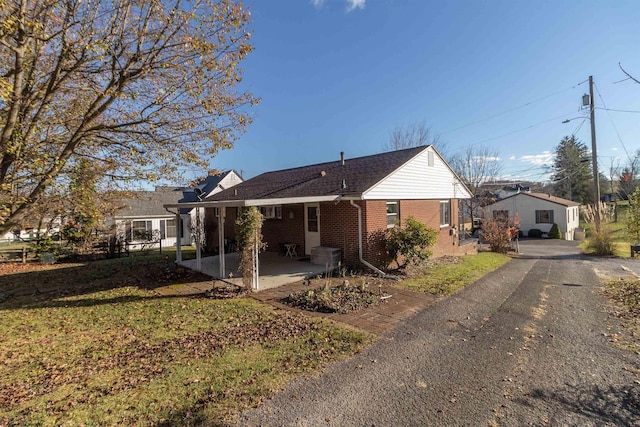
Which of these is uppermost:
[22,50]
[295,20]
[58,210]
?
[295,20]

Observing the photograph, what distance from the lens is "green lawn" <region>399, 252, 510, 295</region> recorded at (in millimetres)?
9144

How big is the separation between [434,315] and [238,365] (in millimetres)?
4365

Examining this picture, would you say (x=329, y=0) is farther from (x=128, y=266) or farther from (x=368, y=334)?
(x=128, y=266)

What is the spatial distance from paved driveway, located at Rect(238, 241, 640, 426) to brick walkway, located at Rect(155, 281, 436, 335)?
1.35ft

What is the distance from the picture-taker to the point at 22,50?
191 inches

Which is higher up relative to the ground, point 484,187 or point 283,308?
point 484,187

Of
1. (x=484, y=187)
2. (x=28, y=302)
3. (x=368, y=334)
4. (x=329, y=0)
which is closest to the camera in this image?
(x=368, y=334)

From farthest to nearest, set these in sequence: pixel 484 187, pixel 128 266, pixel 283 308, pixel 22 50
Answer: pixel 484 187, pixel 128 266, pixel 283 308, pixel 22 50

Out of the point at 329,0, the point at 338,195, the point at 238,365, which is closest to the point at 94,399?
the point at 238,365

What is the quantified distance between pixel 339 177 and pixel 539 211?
2802cm

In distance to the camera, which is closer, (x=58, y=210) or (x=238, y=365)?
(x=238, y=365)

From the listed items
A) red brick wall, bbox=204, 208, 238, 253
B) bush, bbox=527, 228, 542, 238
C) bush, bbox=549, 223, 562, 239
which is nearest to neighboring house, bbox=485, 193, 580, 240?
bush, bbox=527, 228, 542, 238

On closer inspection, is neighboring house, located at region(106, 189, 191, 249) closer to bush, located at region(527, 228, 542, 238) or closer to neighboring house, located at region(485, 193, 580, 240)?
neighboring house, located at region(485, 193, 580, 240)

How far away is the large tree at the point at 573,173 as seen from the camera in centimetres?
4426
